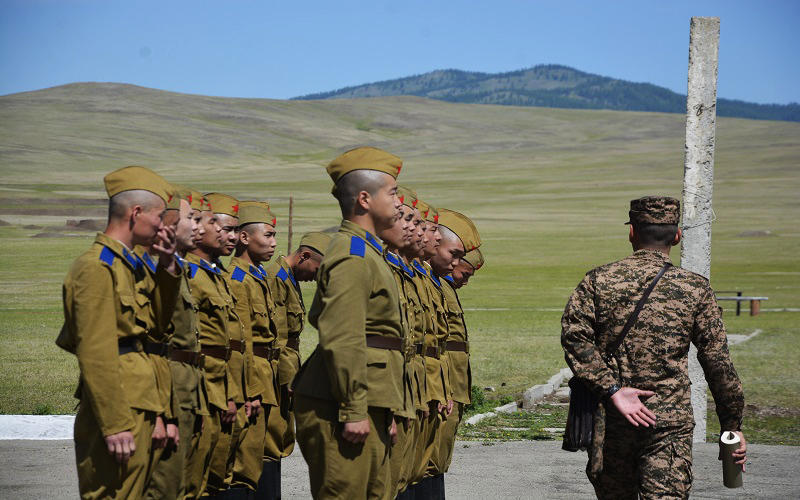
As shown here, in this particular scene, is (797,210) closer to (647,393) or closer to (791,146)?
(791,146)

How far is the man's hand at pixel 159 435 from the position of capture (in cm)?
480

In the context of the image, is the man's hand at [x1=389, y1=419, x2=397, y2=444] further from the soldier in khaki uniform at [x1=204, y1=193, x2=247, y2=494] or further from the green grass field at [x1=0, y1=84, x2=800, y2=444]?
the green grass field at [x1=0, y1=84, x2=800, y2=444]

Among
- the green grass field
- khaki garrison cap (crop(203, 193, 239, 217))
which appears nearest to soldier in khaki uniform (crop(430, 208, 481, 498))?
khaki garrison cap (crop(203, 193, 239, 217))

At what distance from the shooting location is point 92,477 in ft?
15.0

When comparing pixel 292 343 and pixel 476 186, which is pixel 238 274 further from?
pixel 476 186

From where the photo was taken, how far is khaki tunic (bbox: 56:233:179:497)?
449 cm

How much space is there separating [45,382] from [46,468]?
20.4 ft

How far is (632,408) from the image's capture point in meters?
5.18

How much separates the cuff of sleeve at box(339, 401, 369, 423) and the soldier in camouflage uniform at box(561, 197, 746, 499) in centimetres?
113

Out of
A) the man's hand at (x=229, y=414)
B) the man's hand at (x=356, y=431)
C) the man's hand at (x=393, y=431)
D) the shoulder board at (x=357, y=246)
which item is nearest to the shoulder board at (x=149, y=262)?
the shoulder board at (x=357, y=246)

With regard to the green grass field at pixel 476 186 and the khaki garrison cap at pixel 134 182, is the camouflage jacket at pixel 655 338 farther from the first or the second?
the green grass field at pixel 476 186

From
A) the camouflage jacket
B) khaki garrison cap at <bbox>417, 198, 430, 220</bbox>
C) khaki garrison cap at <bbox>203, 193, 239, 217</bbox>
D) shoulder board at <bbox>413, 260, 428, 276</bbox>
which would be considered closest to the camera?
the camouflage jacket

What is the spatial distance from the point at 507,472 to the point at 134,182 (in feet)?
16.3

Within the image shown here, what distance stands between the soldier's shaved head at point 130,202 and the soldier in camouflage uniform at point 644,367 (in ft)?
6.71
